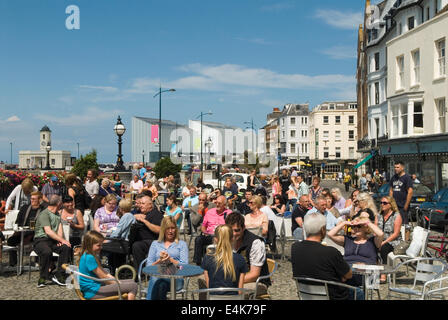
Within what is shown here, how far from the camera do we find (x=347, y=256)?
306 inches

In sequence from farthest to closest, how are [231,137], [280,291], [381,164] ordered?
[231,137] < [381,164] < [280,291]

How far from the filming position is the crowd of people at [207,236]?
5801 mm

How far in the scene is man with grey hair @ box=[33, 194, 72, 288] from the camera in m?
8.95

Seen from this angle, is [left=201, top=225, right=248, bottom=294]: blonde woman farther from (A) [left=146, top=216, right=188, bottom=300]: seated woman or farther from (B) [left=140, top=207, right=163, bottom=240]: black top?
(B) [left=140, top=207, right=163, bottom=240]: black top

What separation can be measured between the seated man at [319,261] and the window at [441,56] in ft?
83.0

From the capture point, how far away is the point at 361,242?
7836 millimetres

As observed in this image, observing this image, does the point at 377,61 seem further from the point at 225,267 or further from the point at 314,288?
the point at 225,267

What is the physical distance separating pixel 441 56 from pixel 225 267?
2647 centimetres

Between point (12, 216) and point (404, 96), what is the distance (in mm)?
26154
